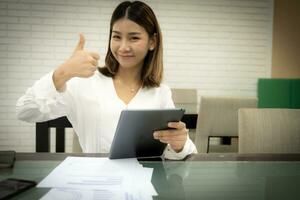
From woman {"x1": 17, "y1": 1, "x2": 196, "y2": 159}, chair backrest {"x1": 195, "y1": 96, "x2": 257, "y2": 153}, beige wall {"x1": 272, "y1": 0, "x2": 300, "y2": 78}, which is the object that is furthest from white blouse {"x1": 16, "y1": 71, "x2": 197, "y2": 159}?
beige wall {"x1": 272, "y1": 0, "x2": 300, "y2": 78}

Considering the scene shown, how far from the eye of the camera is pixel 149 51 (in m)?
1.63

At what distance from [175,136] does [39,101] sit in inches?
20.3

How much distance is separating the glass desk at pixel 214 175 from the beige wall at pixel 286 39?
2.99m

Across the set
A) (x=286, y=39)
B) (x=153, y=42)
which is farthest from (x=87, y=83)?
(x=286, y=39)

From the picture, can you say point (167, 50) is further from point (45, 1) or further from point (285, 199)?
point (285, 199)

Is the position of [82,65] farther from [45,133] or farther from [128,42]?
[45,133]

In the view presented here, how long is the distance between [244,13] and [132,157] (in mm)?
3690

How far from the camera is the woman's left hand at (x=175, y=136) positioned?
111 centimetres

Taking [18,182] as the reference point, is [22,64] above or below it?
above

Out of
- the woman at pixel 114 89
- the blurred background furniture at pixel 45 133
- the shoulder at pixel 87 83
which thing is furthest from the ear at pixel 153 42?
the blurred background furniture at pixel 45 133

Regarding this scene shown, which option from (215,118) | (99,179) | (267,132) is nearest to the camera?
(99,179)

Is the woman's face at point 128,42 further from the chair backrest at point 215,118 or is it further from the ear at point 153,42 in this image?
the chair backrest at point 215,118

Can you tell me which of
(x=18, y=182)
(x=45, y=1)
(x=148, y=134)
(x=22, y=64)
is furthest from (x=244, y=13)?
(x=18, y=182)

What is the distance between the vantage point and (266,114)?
1.67m
